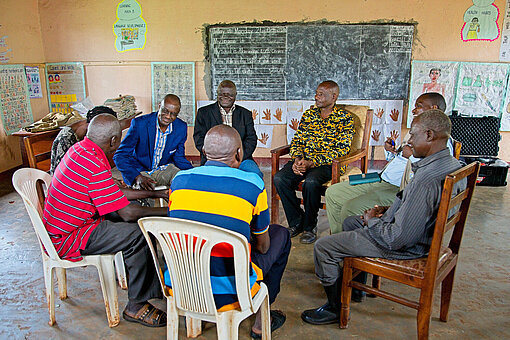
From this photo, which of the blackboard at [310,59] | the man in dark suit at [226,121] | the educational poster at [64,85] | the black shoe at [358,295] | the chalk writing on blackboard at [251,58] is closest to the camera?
the black shoe at [358,295]

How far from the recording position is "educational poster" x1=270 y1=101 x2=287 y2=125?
16.1 feet

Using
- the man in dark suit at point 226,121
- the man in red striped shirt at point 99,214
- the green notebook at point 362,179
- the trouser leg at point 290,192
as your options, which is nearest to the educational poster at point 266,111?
the man in dark suit at point 226,121

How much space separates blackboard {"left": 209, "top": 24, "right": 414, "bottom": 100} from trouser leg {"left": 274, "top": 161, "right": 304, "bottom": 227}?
2054 mm

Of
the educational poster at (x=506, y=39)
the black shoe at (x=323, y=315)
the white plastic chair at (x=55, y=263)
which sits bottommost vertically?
the black shoe at (x=323, y=315)

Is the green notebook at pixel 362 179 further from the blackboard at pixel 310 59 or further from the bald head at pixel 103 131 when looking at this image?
the blackboard at pixel 310 59

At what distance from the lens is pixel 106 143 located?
197 centimetres

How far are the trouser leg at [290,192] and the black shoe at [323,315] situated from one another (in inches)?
43.2

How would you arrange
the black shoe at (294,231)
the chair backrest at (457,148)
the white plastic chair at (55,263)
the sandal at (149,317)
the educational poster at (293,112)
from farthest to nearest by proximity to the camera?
1. the educational poster at (293,112)
2. the black shoe at (294,231)
3. the chair backrest at (457,148)
4. the sandal at (149,317)
5. the white plastic chair at (55,263)

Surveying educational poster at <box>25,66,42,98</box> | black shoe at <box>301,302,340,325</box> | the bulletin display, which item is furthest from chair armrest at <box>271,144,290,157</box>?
educational poster at <box>25,66,42,98</box>

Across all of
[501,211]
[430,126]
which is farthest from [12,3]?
[501,211]

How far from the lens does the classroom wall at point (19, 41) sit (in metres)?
4.59

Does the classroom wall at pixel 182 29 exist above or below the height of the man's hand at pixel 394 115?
above

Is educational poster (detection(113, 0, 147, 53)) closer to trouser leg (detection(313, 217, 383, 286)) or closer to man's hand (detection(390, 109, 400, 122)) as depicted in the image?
man's hand (detection(390, 109, 400, 122))

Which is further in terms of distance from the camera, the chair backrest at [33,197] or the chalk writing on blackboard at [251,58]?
the chalk writing on blackboard at [251,58]
